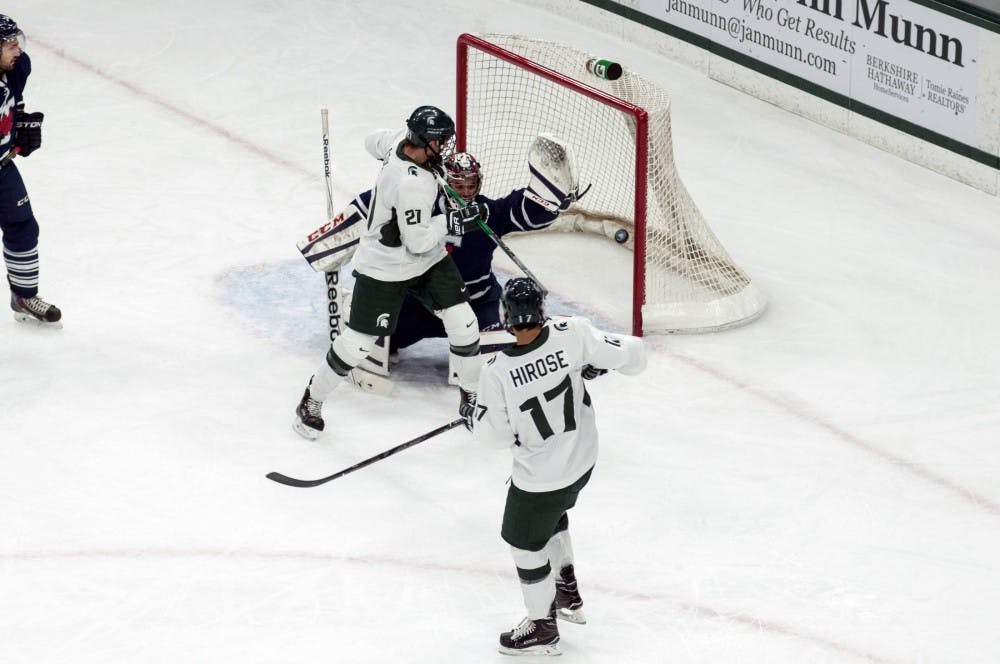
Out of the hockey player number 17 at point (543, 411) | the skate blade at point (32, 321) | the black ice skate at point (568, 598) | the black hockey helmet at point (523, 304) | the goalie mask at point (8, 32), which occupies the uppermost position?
the goalie mask at point (8, 32)

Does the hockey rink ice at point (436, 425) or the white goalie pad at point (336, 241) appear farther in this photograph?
the white goalie pad at point (336, 241)

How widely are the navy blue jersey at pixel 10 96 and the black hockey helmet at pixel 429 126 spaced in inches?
59.7

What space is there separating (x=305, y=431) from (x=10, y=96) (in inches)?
61.8

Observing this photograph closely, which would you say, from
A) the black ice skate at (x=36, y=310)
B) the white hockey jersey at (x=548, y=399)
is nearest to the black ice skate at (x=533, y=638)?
the white hockey jersey at (x=548, y=399)

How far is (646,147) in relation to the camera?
6062 mm

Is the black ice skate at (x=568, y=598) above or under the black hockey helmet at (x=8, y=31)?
under

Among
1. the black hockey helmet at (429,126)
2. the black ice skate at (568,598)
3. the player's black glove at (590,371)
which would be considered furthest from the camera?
the black hockey helmet at (429,126)

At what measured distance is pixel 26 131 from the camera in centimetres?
583

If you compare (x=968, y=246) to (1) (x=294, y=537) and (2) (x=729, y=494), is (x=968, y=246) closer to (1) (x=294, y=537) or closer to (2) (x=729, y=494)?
(2) (x=729, y=494)

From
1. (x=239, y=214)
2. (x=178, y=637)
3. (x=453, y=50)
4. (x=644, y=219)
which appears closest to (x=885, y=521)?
(x=644, y=219)

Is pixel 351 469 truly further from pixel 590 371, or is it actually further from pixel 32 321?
pixel 32 321

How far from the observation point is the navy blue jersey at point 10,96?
5.70 meters

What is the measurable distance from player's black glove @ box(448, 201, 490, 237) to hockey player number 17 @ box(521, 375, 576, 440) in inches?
50.9

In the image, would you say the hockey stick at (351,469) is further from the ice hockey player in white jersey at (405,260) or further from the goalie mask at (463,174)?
the goalie mask at (463,174)
